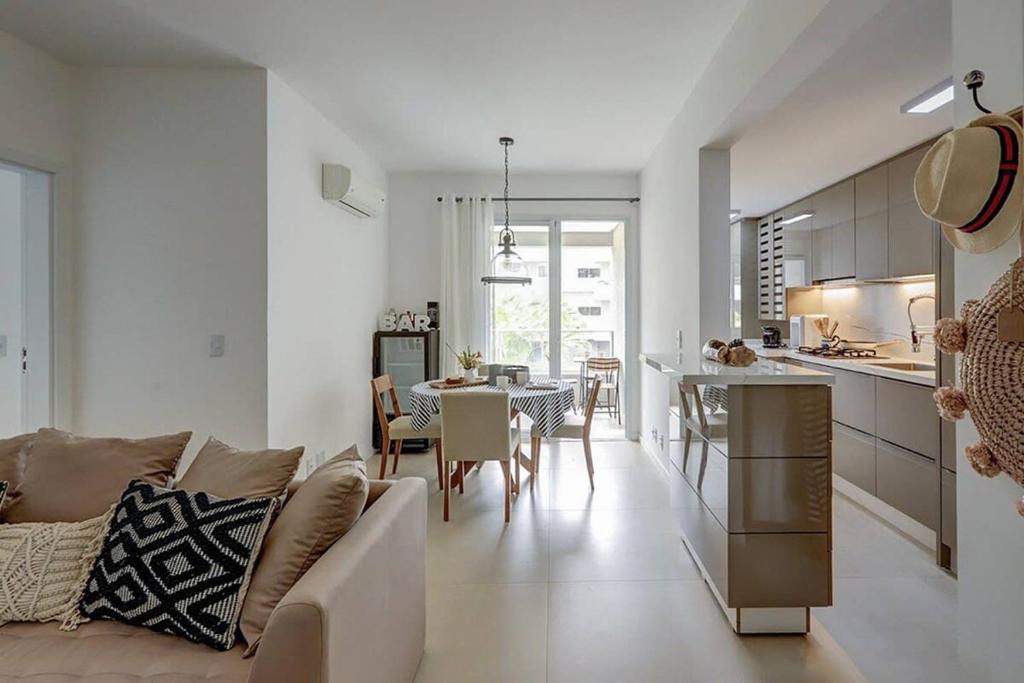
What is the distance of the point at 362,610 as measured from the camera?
4.58ft

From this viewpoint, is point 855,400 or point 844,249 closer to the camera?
point 855,400

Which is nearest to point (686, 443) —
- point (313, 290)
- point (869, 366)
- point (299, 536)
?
point (869, 366)

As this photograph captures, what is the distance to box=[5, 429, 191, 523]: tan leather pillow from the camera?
173 centimetres

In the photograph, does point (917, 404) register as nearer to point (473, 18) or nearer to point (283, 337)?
point (473, 18)

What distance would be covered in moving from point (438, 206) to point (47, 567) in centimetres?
462

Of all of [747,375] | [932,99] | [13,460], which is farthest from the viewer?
[932,99]

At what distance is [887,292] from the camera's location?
4414mm

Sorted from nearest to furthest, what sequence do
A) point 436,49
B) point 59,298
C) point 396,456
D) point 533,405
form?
point 436,49 → point 59,298 → point 533,405 → point 396,456

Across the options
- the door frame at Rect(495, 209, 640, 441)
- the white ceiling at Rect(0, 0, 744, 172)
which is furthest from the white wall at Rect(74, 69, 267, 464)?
the door frame at Rect(495, 209, 640, 441)

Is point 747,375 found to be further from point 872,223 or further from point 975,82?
point 872,223

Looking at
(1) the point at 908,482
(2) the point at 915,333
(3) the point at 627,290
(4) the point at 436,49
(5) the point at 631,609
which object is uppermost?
(4) the point at 436,49

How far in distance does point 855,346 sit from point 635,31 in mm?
3405

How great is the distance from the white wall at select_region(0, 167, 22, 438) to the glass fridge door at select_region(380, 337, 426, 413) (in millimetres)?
2647

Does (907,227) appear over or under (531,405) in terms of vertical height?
over
